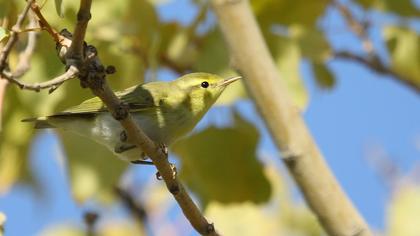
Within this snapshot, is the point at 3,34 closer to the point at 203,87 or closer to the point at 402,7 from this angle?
the point at 203,87

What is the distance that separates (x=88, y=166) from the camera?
2.44 m

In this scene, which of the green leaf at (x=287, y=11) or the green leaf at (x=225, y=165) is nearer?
the green leaf at (x=225, y=165)

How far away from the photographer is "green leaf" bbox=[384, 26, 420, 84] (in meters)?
2.93

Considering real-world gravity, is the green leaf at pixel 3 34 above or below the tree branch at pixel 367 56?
above

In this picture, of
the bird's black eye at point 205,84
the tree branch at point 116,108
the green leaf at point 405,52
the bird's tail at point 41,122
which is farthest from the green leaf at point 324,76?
the tree branch at point 116,108

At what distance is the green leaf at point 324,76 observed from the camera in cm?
307

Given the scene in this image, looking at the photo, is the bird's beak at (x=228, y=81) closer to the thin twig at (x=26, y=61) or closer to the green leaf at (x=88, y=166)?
the green leaf at (x=88, y=166)

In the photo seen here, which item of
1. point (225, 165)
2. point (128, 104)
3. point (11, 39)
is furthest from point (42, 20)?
point (225, 165)

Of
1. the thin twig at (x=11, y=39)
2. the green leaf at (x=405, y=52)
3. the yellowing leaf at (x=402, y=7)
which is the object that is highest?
the thin twig at (x=11, y=39)

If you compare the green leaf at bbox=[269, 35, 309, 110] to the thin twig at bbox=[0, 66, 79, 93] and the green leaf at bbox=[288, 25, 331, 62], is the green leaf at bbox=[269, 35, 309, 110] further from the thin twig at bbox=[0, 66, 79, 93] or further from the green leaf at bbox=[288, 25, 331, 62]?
the thin twig at bbox=[0, 66, 79, 93]

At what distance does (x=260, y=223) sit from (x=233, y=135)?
623mm

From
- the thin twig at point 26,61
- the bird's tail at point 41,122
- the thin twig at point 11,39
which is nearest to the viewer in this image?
the thin twig at point 11,39

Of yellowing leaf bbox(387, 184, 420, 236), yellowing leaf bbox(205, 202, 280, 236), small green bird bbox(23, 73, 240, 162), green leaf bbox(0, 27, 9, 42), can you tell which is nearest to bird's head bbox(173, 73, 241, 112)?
small green bird bbox(23, 73, 240, 162)

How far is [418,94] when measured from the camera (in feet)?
9.57
